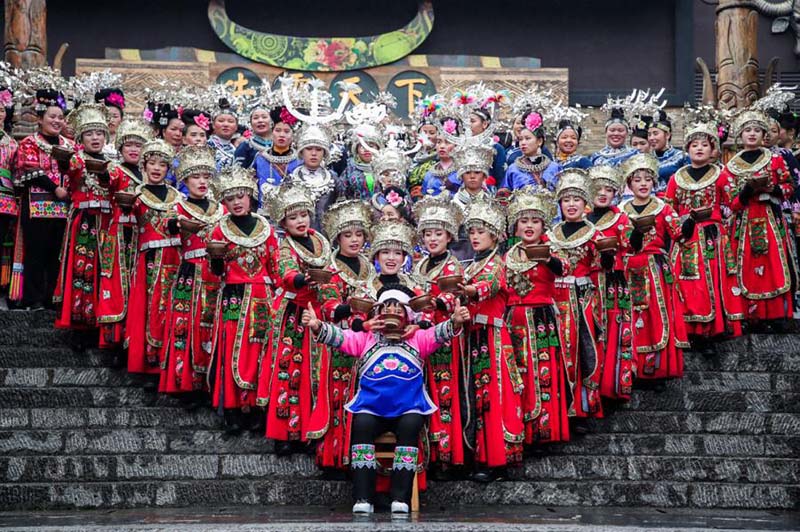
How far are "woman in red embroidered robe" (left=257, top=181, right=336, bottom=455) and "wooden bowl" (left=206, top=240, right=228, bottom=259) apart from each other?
0.40m

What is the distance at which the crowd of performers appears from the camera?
9.36 metres

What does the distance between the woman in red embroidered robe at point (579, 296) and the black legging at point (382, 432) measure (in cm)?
148

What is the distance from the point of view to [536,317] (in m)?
9.88

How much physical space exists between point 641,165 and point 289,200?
2.68 m

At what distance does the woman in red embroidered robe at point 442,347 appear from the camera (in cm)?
931

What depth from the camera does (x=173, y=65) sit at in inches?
653

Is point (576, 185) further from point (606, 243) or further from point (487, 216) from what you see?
point (487, 216)

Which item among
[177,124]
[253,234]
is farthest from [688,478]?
[177,124]

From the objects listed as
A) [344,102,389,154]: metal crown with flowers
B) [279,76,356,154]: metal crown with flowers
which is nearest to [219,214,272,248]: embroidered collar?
[279,76,356,154]: metal crown with flowers

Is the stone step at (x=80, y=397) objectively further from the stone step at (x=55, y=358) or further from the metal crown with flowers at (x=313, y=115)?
the metal crown with flowers at (x=313, y=115)

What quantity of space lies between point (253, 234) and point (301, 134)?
1.95 m

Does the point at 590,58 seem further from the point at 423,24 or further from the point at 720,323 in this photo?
the point at 720,323

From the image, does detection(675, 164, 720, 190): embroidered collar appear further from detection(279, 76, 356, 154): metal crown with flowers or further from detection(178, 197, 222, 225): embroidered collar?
detection(178, 197, 222, 225): embroidered collar

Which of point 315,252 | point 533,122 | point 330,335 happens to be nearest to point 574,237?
point 315,252
